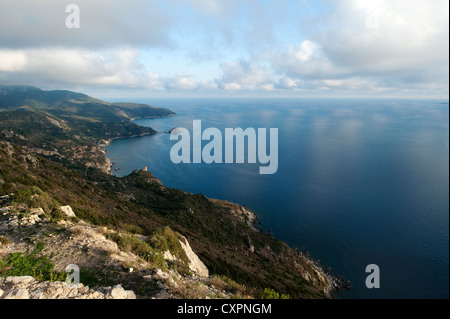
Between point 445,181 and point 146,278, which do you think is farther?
point 445,181

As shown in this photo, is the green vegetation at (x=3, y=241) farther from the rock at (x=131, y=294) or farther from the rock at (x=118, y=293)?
the rock at (x=131, y=294)

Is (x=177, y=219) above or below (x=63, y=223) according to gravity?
below

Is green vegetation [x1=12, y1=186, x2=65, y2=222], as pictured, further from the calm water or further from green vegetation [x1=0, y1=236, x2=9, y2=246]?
the calm water

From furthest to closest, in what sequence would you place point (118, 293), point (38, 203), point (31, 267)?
point (38, 203) → point (31, 267) → point (118, 293)

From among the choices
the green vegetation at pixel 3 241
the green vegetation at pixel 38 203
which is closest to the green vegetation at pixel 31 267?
the green vegetation at pixel 3 241

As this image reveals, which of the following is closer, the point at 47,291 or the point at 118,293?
the point at 47,291

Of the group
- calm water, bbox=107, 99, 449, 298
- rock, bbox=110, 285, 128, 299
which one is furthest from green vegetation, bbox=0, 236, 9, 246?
calm water, bbox=107, 99, 449, 298

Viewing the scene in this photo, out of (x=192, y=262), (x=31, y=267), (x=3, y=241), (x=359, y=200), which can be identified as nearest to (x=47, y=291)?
(x=31, y=267)

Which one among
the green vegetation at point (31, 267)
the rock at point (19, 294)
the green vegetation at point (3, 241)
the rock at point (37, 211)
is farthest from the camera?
the rock at point (37, 211)

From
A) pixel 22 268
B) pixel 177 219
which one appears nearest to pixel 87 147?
pixel 177 219

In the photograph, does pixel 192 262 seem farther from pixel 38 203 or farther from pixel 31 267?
pixel 38 203

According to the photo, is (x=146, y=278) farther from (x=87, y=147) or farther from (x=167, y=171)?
(x=87, y=147)
